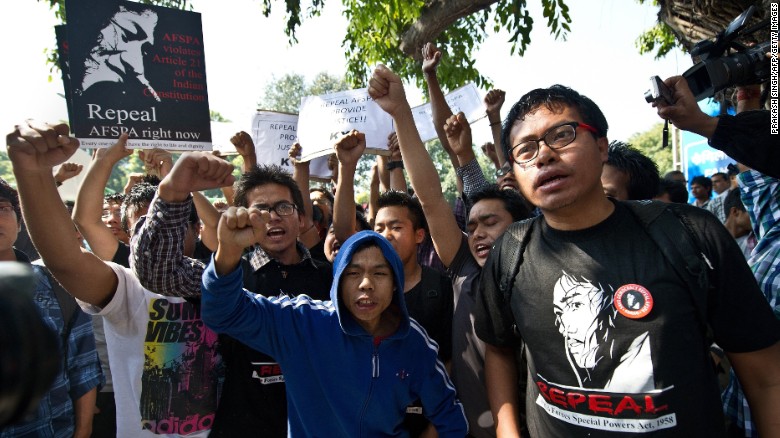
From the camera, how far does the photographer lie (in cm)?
181

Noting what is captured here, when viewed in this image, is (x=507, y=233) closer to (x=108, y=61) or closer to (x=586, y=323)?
(x=586, y=323)

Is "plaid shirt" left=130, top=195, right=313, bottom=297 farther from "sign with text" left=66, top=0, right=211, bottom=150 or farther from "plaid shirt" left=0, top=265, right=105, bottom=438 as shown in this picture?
"sign with text" left=66, top=0, right=211, bottom=150

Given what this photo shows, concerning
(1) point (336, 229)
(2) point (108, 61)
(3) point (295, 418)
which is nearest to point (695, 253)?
(3) point (295, 418)

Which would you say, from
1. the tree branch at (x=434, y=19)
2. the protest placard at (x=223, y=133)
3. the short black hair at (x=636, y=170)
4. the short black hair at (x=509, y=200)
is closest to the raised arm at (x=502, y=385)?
the short black hair at (x=509, y=200)

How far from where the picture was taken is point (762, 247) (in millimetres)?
2055

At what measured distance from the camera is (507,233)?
1733mm

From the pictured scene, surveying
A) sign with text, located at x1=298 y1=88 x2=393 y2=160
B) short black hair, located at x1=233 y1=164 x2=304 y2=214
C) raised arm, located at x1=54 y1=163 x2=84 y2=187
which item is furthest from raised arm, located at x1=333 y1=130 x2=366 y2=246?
raised arm, located at x1=54 y1=163 x2=84 y2=187

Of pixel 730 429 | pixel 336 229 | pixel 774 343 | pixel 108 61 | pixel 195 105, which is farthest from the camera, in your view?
pixel 336 229

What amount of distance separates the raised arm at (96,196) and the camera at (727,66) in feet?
8.11

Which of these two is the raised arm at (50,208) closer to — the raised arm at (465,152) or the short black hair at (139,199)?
the short black hair at (139,199)

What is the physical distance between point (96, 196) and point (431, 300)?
1.78 m

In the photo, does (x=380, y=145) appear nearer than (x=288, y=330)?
No

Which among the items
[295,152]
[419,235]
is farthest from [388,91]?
[295,152]

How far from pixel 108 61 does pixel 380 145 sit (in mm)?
2010
